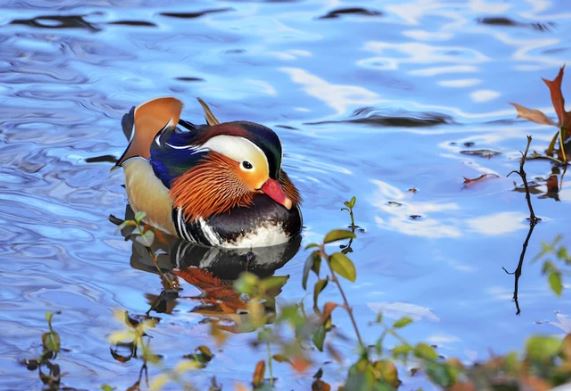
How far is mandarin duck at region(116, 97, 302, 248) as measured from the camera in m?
6.35

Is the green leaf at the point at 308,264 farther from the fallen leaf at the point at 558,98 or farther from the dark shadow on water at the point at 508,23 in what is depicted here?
the dark shadow on water at the point at 508,23

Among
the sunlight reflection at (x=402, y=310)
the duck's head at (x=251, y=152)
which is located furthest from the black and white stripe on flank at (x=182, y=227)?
the sunlight reflection at (x=402, y=310)

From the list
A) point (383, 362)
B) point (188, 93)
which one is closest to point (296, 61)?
point (188, 93)

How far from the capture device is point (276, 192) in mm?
6336

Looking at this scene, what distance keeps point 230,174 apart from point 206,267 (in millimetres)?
676

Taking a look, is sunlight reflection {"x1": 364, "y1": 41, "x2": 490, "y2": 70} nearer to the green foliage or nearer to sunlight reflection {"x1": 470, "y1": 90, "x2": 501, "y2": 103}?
sunlight reflection {"x1": 470, "y1": 90, "x2": 501, "y2": 103}

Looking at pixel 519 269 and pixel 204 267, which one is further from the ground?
pixel 519 269

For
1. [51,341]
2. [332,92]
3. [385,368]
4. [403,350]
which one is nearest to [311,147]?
[332,92]

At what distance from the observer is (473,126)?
24.9ft

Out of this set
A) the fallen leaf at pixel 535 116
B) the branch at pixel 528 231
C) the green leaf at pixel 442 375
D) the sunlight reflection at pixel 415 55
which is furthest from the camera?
the sunlight reflection at pixel 415 55

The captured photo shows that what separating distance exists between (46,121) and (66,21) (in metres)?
1.97

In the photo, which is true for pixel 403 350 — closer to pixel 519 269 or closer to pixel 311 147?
pixel 519 269

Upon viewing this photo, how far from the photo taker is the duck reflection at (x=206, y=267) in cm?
547

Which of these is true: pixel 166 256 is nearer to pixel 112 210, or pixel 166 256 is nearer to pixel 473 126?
pixel 112 210
